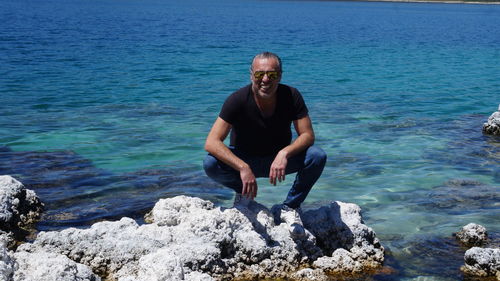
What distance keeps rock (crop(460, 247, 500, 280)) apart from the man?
5.21 feet

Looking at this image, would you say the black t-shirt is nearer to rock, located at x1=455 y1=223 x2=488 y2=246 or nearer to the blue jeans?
the blue jeans

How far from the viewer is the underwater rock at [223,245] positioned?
18.0 feet

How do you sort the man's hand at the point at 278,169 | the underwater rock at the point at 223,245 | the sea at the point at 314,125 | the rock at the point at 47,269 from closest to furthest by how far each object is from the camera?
1. the rock at the point at 47,269
2. the underwater rock at the point at 223,245
3. the man's hand at the point at 278,169
4. the sea at the point at 314,125

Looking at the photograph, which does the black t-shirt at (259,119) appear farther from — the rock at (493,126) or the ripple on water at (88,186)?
the rock at (493,126)

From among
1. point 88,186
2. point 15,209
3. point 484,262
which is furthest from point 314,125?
point 484,262

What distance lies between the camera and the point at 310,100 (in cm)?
1764

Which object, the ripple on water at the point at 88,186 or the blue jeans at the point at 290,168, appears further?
the ripple on water at the point at 88,186

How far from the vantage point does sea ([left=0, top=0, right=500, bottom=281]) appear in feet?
25.3

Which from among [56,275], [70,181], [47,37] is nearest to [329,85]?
[70,181]

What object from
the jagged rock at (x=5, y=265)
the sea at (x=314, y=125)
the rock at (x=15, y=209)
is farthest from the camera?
the sea at (x=314, y=125)

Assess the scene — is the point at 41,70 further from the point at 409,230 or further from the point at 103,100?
the point at 409,230

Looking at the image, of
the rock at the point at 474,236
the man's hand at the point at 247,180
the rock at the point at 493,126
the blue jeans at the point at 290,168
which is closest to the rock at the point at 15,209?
the blue jeans at the point at 290,168

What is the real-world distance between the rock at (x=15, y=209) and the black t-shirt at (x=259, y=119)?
98.5 inches

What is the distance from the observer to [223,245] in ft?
18.8
